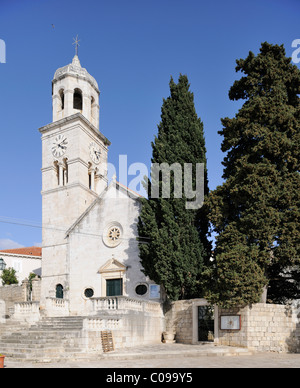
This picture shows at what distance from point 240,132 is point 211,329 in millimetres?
11282

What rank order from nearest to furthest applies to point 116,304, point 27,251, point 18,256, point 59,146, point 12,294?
point 116,304
point 59,146
point 12,294
point 18,256
point 27,251

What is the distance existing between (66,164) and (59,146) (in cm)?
149

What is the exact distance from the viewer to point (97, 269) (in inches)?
1013

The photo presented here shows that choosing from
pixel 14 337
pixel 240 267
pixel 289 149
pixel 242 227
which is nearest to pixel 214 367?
pixel 240 267

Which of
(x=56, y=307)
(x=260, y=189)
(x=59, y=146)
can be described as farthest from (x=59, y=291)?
(x=260, y=189)

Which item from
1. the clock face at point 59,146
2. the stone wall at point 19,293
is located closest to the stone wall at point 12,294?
the stone wall at point 19,293

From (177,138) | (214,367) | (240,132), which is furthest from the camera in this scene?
(177,138)

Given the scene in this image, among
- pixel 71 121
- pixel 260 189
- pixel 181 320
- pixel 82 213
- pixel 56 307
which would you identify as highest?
pixel 71 121

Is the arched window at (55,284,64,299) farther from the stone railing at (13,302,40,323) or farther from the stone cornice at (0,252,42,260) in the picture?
the stone cornice at (0,252,42,260)

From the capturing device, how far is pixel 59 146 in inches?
1189

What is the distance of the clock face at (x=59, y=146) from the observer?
2994 centimetres

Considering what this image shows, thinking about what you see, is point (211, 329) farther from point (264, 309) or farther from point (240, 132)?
point (240, 132)

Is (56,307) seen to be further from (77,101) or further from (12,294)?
(77,101)

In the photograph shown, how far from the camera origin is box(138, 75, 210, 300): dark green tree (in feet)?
68.2
